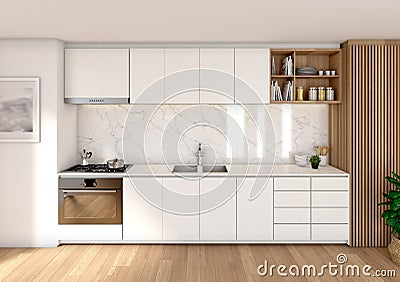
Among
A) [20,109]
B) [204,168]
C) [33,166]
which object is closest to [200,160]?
[204,168]

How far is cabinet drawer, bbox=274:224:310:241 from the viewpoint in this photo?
522cm

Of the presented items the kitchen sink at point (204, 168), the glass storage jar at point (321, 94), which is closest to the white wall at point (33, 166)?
the kitchen sink at point (204, 168)

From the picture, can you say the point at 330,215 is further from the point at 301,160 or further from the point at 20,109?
the point at 20,109

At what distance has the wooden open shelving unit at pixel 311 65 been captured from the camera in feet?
18.0

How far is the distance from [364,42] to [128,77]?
2676 millimetres

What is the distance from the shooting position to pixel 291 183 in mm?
5199

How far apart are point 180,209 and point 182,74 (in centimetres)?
154

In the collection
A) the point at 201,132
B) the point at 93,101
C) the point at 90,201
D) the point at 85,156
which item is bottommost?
the point at 90,201

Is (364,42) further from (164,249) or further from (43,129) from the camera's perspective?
(43,129)

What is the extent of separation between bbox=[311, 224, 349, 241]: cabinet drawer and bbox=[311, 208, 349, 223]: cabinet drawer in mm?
56

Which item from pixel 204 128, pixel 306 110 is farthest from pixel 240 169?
pixel 306 110

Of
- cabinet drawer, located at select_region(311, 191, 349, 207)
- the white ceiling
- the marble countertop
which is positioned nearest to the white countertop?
the marble countertop

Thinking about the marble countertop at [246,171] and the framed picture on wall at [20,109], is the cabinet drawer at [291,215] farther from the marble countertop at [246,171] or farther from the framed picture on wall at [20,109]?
the framed picture on wall at [20,109]

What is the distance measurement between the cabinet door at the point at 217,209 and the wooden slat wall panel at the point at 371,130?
1336 millimetres
